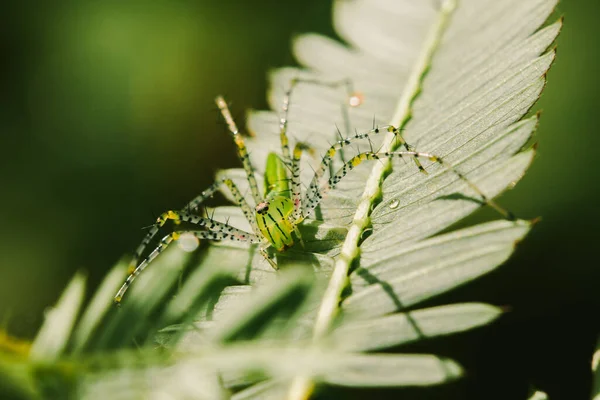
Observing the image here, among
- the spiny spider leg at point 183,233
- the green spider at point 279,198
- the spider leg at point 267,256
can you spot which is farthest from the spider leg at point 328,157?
the spider leg at point 267,256

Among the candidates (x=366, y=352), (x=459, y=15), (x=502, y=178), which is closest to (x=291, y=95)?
(x=459, y=15)

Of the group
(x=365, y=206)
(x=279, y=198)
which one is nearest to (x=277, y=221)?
(x=279, y=198)

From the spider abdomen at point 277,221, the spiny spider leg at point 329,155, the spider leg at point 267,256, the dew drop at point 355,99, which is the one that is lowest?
the spider leg at point 267,256

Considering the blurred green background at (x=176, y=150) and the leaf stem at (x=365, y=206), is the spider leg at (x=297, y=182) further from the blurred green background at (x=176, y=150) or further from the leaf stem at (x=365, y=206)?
the blurred green background at (x=176, y=150)

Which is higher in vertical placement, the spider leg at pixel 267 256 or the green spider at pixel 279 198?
the green spider at pixel 279 198

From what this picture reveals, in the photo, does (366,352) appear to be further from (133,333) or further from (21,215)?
(21,215)

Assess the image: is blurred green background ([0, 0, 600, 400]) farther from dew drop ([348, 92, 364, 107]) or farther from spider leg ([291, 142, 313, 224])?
dew drop ([348, 92, 364, 107])
